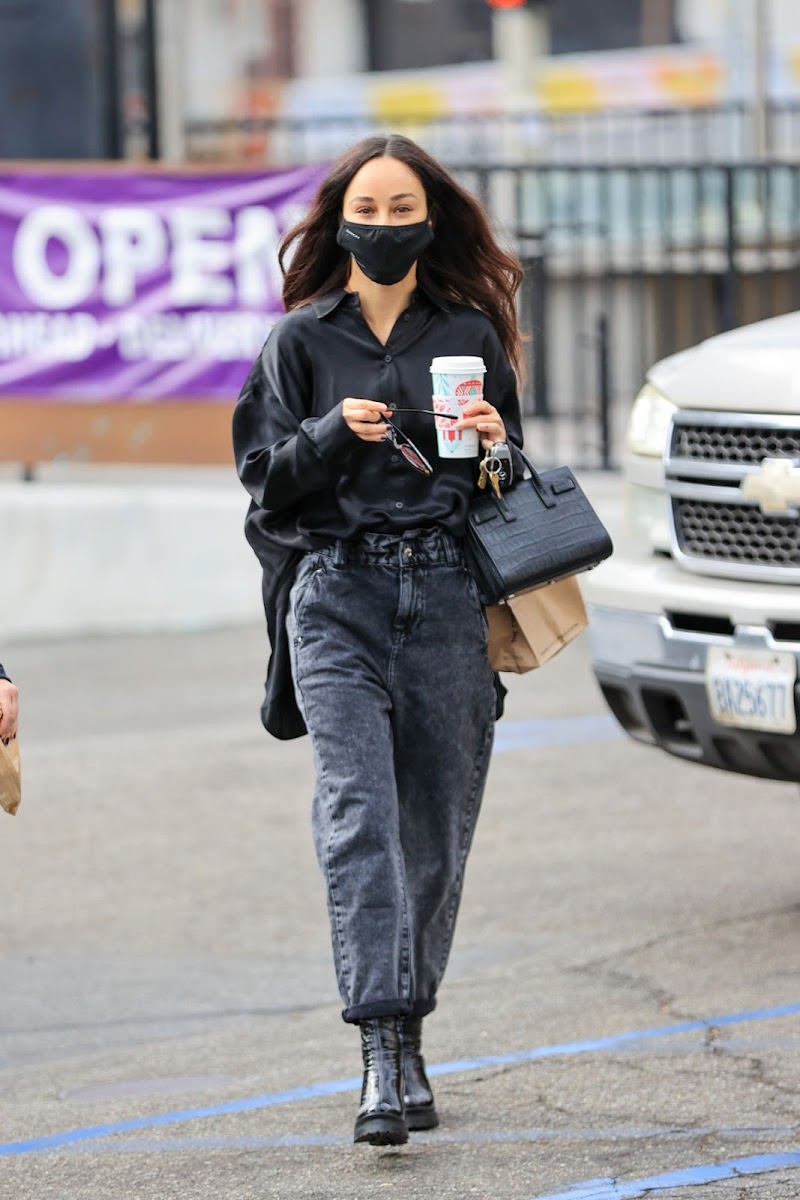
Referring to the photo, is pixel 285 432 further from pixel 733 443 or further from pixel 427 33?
pixel 427 33

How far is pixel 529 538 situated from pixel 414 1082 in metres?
1.13

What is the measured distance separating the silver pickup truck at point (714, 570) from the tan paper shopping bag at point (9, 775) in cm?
219

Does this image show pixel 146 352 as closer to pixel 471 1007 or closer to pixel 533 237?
pixel 533 237

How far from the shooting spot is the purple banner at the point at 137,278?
450 inches

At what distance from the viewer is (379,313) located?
14.8ft

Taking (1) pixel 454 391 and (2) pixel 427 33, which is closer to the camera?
(1) pixel 454 391

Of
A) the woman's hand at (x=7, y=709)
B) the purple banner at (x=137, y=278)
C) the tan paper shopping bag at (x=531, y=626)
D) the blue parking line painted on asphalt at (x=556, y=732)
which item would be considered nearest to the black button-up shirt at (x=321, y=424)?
the tan paper shopping bag at (x=531, y=626)

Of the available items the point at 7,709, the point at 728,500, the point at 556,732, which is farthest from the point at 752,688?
the point at 556,732

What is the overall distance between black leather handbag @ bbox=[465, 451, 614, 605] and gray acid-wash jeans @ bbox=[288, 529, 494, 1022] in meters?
0.06

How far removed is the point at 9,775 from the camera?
4.09 m

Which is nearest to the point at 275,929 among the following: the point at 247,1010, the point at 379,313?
the point at 247,1010

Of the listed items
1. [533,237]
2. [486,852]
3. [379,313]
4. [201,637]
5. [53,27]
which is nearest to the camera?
[379,313]

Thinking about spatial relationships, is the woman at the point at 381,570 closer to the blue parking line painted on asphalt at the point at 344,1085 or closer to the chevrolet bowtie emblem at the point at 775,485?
the blue parking line painted on asphalt at the point at 344,1085

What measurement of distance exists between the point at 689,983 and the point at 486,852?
1624 mm
